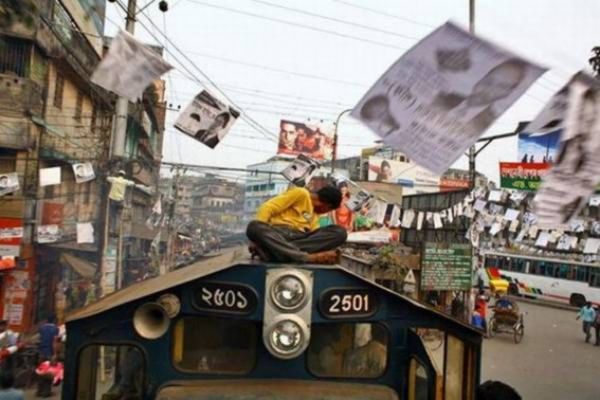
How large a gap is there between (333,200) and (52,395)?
865cm

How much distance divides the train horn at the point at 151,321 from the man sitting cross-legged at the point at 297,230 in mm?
694

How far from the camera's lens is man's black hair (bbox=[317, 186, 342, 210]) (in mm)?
3698

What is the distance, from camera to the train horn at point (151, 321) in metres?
3.05

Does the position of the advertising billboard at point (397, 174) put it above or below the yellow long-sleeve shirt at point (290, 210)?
above

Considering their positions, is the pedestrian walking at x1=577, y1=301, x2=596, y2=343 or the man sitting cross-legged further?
the pedestrian walking at x1=577, y1=301, x2=596, y2=343

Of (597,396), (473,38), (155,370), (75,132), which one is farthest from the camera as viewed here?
(75,132)

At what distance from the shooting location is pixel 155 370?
307 cm

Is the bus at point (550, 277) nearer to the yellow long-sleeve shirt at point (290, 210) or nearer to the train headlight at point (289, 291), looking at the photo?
the yellow long-sleeve shirt at point (290, 210)

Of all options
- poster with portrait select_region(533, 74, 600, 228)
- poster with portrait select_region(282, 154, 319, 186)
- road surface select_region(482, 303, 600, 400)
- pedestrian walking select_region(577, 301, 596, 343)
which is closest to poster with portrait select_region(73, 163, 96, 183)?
poster with portrait select_region(282, 154, 319, 186)

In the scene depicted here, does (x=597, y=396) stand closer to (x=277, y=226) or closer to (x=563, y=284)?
(x=277, y=226)

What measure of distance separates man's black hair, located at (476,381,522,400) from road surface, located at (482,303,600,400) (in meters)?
9.14

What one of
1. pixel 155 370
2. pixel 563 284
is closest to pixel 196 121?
pixel 155 370

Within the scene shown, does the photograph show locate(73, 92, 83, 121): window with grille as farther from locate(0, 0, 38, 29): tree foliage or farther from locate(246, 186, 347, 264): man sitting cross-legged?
locate(246, 186, 347, 264): man sitting cross-legged

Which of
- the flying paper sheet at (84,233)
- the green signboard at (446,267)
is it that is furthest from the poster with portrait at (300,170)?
the green signboard at (446,267)
